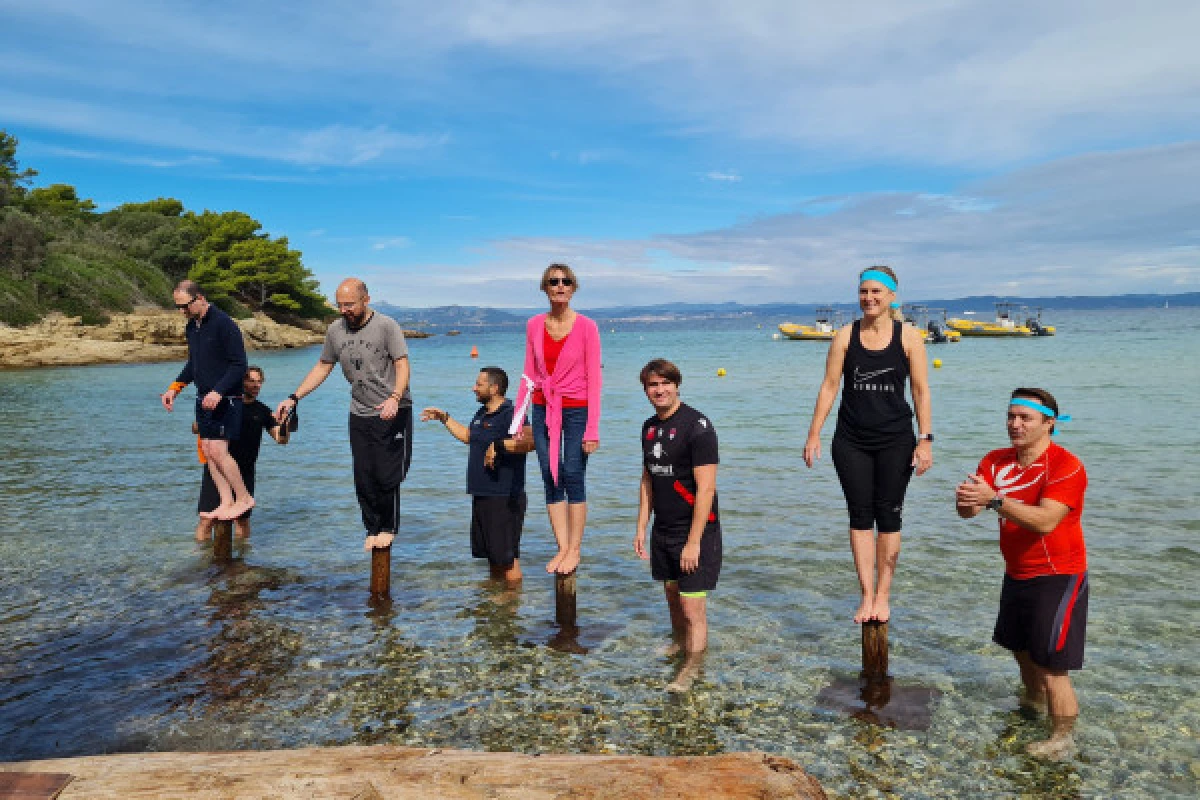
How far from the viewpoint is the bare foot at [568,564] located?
6.70m

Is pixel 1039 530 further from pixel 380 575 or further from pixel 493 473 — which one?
pixel 380 575

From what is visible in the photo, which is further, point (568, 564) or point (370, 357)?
point (370, 357)

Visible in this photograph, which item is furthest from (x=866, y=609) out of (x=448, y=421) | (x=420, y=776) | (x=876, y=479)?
(x=448, y=421)

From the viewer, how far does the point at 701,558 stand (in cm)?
573

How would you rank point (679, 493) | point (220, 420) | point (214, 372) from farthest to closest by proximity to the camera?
point (220, 420) < point (214, 372) < point (679, 493)

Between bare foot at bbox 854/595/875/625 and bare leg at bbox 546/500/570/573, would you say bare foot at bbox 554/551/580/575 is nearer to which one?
bare leg at bbox 546/500/570/573

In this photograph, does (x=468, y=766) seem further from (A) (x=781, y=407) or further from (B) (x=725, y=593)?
(A) (x=781, y=407)

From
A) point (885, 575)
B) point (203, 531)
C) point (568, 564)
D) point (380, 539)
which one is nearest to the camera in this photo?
point (885, 575)

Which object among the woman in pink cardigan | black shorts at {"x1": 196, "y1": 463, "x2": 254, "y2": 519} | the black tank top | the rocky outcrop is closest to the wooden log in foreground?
the black tank top

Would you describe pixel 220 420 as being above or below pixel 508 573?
above

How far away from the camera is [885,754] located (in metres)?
4.89

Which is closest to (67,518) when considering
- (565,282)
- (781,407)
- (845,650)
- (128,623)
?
(128,623)

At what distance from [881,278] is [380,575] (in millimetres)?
5109

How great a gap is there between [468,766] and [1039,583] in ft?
11.3
